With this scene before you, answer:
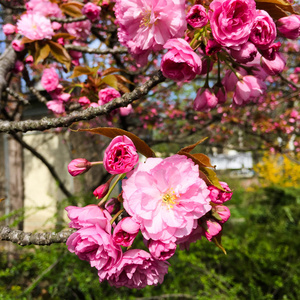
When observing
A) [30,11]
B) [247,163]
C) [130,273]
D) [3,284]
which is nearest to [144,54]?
[130,273]

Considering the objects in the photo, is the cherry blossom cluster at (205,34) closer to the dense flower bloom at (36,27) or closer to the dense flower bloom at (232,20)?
the dense flower bloom at (232,20)

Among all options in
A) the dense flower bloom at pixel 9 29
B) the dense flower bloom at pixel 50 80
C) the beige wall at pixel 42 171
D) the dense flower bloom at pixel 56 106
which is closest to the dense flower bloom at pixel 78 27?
the dense flower bloom at pixel 9 29

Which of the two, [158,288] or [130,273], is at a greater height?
[130,273]

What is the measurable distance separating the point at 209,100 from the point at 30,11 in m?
1.15

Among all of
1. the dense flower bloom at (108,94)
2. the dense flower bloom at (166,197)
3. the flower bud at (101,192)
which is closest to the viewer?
the dense flower bloom at (166,197)

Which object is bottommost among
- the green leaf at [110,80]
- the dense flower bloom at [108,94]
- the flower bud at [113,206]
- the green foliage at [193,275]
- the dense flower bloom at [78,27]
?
the green foliage at [193,275]

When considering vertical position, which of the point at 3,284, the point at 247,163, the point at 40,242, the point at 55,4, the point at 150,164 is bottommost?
the point at 247,163

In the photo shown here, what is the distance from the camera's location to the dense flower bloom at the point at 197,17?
26.7 inches

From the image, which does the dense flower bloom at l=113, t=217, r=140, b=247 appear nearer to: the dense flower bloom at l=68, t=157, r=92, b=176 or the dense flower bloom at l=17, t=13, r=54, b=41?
the dense flower bloom at l=68, t=157, r=92, b=176

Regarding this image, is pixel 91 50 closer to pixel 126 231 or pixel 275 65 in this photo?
pixel 275 65

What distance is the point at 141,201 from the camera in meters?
0.60

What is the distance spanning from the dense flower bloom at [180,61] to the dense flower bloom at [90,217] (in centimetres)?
39

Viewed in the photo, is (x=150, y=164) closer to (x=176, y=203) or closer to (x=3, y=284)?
(x=176, y=203)

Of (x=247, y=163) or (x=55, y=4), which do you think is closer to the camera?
(x=55, y=4)
